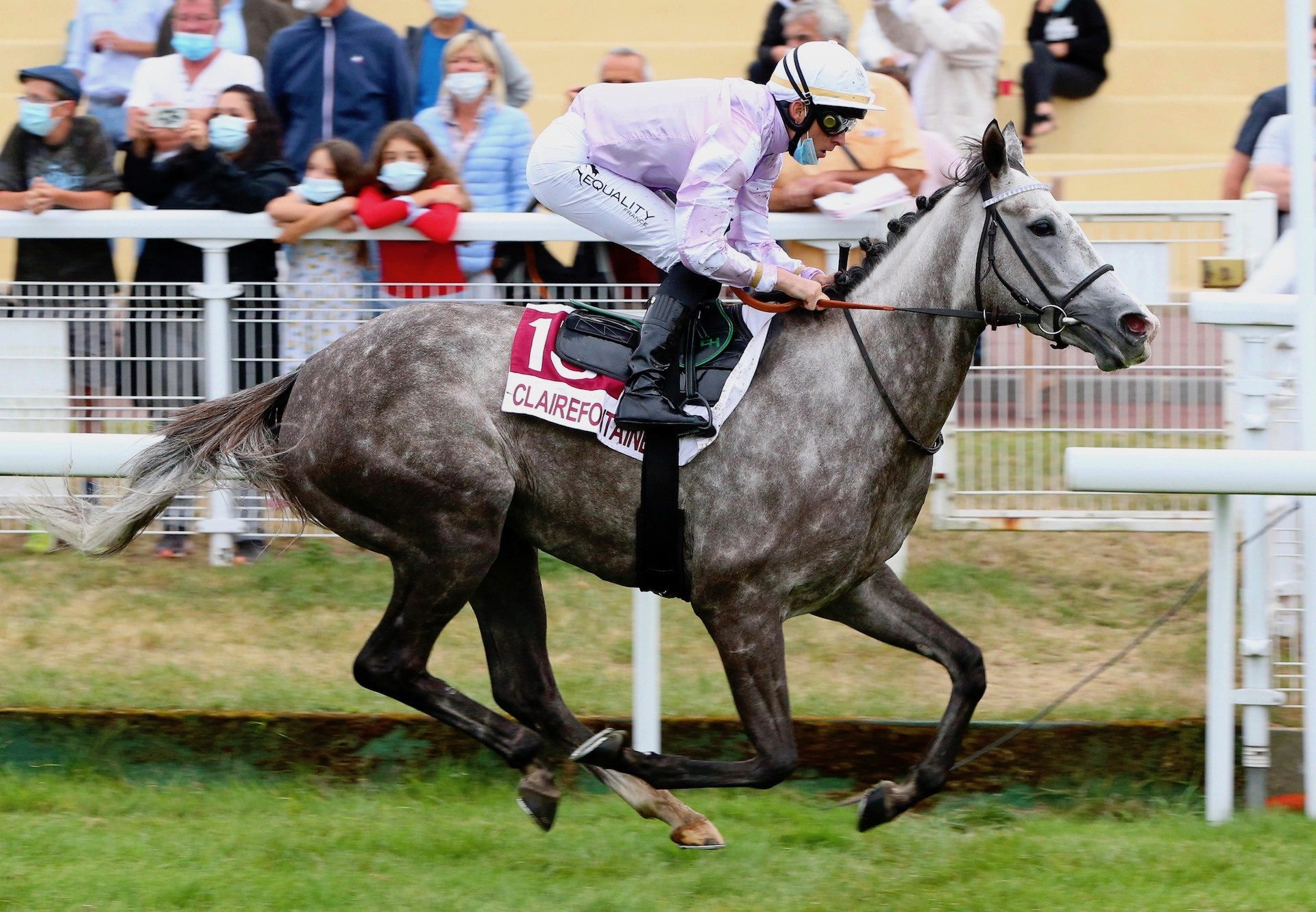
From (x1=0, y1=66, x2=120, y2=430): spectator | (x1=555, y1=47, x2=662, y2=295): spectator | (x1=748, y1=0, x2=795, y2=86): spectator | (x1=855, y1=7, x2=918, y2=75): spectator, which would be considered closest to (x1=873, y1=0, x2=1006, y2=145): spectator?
(x1=855, y1=7, x2=918, y2=75): spectator

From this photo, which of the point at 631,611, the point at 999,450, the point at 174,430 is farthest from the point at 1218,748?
the point at 174,430

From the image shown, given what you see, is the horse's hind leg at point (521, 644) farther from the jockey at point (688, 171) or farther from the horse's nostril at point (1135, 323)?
the horse's nostril at point (1135, 323)

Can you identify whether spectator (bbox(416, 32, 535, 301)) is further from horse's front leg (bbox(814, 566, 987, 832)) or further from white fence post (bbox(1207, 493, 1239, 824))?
white fence post (bbox(1207, 493, 1239, 824))

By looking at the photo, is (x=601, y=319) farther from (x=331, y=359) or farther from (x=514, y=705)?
(x=514, y=705)

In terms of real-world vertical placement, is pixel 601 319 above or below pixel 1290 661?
above

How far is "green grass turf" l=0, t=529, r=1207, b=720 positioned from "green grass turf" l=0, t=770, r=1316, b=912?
0.48 m

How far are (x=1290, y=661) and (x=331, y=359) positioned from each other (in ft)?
9.28

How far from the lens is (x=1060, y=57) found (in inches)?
411

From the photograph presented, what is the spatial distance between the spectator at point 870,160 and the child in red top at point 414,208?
1132 millimetres

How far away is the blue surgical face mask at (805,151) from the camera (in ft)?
14.9

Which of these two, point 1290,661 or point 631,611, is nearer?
point 1290,661

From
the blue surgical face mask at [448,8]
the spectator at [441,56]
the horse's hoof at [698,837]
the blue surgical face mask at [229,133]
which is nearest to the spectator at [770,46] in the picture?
the spectator at [441,56]

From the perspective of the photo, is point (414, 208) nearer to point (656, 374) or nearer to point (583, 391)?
point (583, 391)

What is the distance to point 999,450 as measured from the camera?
21.0 feet
